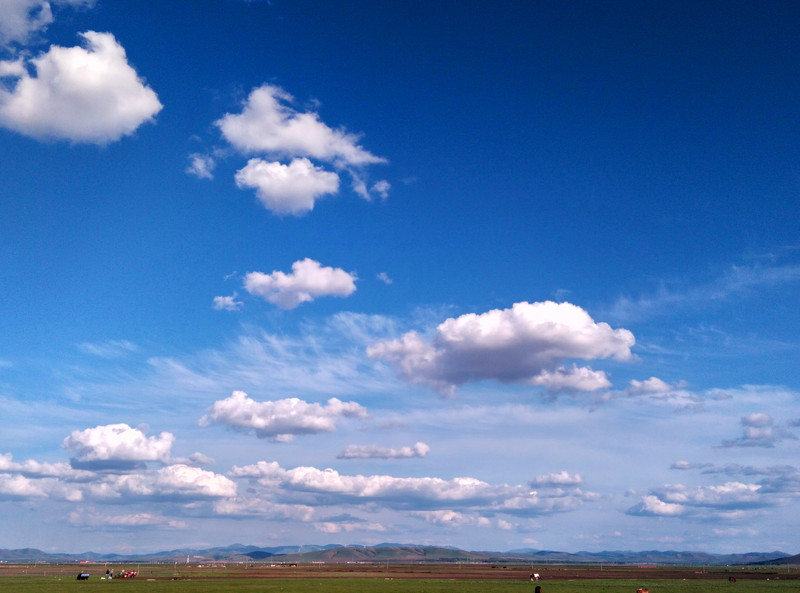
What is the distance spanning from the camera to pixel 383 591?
4016 inches

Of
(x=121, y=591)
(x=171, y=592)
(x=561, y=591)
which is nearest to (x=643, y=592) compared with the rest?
(x=561, y=591)

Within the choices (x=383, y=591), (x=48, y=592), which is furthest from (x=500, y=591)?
(x=48, y=592)

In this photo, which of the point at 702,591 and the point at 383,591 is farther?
the point at 702,591

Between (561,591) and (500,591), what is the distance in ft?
34.2

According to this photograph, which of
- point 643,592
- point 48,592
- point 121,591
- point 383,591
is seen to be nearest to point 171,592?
point 121,591

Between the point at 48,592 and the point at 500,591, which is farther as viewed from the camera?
the point at 500,591

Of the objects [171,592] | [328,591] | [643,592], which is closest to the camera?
[643,592]

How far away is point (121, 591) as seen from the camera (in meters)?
104

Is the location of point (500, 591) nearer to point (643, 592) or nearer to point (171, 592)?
point (643, 592)

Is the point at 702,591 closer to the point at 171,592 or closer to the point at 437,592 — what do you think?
the point at 437,592

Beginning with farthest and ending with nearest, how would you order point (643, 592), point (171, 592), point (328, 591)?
point (328, 591) < point (171, 592) < point (643, 592)

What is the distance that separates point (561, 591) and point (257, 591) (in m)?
50.3

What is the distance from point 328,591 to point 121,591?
3317cm

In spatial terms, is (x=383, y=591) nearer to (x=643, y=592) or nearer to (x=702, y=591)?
(x=643, y=592)
